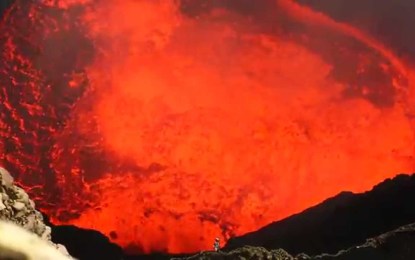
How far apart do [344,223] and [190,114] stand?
442cm

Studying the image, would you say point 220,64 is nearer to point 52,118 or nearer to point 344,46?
point 344,46

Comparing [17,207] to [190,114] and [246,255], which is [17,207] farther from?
[190,114]

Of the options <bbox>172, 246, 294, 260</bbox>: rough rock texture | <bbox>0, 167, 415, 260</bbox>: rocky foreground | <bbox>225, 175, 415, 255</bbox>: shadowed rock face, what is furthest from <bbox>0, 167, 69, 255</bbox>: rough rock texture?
<bbox>225, 175, 415, 255</bbox>: shadowed rock face

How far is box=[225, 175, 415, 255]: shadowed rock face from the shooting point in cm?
812

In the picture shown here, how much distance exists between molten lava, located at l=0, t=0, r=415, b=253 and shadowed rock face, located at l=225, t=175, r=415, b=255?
136 cm

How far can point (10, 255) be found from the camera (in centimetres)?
142

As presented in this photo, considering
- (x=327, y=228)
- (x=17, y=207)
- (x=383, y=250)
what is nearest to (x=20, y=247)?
(x=17, y=207)

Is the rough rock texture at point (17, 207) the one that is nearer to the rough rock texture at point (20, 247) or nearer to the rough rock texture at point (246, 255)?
the rough rock texture at point (246, 255)

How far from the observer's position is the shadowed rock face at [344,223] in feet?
26.6

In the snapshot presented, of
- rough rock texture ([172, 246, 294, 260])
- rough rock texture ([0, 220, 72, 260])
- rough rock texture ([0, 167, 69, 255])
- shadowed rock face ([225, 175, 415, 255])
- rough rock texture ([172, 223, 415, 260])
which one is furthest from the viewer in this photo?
shadowed rock face ([225, 175, 415, 255])

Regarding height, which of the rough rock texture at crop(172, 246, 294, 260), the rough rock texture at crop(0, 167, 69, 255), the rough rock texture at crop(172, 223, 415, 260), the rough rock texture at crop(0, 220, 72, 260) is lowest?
the rough rock texture at crop(0, 220, 72, 260)

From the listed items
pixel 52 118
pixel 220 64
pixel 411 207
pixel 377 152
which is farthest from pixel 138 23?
pixel 411 207

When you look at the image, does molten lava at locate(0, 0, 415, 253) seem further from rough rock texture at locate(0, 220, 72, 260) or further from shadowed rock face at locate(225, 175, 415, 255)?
rough rock texture at locate(0, 220, 72, 260)

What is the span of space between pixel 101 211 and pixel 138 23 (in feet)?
14.7
